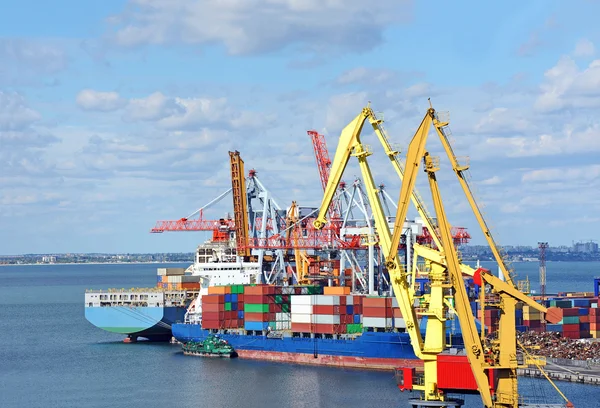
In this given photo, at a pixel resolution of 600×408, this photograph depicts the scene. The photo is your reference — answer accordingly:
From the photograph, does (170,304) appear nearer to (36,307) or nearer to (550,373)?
(550,373)

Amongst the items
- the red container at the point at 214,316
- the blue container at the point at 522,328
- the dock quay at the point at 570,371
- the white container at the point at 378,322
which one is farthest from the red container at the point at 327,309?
the blue container at the point at 522,328

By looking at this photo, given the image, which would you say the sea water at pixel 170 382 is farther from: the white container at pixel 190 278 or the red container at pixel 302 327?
the white container at pixel 190 278

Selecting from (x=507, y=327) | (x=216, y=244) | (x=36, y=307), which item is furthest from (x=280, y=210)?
(x=36, y=307)

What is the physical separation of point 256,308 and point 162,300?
1306 centimetres

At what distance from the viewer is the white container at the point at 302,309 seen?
2667 inches

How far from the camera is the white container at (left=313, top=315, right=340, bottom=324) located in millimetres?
66812

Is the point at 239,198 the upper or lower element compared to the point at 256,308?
upper

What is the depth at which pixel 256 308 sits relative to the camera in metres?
71.5

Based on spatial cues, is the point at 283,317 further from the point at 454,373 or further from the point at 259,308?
the point at 454,373

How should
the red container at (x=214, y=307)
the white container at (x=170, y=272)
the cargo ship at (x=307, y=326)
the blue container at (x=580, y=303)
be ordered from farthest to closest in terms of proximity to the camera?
the white container at (x=170, y=272), the blue container at (x=580, y=303), the red container at (x=214, y=307), the cargo ship at (x=307, y=326)

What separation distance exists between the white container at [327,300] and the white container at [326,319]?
30.6 inches

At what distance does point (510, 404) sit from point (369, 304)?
28.2 metres

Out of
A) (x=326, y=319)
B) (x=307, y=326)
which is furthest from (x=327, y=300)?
(x=307, y=326)

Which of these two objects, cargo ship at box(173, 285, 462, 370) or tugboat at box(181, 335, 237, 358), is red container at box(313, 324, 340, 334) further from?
tugboat at box(181, 335, 237, 358)
